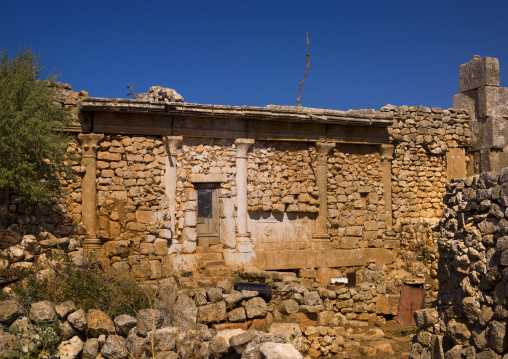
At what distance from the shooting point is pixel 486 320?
18.8ft

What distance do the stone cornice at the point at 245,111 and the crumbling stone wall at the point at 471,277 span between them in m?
6.53

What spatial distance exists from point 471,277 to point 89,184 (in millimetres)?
8402

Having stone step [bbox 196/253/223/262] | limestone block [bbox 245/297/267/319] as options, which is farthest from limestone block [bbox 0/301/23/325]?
stone step [bbox 196/253/223/262]

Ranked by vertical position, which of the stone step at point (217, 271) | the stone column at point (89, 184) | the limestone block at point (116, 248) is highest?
the stone column at point (89, 184)

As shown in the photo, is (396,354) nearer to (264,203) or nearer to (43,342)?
(264,203)

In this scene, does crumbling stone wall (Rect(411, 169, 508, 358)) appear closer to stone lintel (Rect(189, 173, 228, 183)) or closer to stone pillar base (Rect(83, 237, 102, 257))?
stone lintel (Rect(189, 173, 228, 183))

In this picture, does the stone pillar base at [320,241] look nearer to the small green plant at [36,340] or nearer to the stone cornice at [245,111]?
the stone cornice at [245,111]

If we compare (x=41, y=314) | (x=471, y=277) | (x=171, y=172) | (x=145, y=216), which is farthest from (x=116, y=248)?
(x=471, y=277)

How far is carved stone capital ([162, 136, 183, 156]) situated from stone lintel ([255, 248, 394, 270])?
313 cm

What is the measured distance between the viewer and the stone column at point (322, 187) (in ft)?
45.5

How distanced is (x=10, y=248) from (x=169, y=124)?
4679 millimetres

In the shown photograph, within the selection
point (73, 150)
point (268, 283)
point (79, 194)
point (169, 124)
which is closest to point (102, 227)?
point (79, 194)

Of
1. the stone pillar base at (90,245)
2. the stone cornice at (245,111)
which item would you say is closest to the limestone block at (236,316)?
the stone pillar base at (90,245)

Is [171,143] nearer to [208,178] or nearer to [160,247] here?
[208,178]
